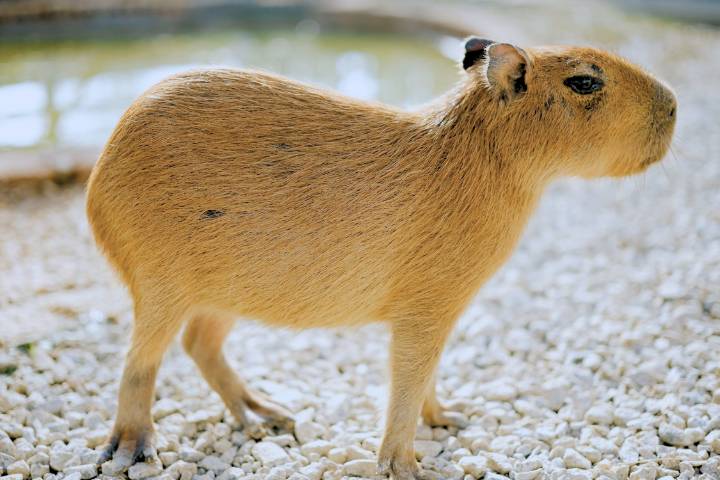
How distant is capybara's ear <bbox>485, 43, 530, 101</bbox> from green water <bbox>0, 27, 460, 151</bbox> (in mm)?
5664

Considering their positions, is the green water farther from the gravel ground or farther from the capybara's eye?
the capybara's eye

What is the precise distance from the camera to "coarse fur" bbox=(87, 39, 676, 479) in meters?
3.01

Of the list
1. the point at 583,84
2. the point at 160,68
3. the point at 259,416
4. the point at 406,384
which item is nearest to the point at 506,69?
the point at 583,84

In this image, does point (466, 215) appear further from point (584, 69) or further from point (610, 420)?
point (610, 420)

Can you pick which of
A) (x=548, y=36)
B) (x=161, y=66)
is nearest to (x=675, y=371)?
(x=548, y=36)

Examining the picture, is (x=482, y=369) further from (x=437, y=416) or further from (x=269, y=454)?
(x=269, y=454)

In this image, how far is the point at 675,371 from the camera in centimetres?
387

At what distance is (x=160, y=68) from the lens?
417 inches

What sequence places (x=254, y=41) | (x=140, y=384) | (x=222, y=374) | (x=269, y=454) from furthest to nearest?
1. (x=254, y=41)
2. (x=222, y=374)
3. (x=269, y=454)
4. (x=140, y=384)

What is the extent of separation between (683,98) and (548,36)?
2.90 meters

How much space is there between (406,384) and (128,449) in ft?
3.98

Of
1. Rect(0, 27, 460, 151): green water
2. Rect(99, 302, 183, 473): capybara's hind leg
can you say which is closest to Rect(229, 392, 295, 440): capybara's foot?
Rect(99, 302, 183, 473): capybara's hind leg

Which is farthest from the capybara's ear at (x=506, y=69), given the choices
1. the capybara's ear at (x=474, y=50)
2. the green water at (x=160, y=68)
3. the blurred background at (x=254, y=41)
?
the blurred background at (x=254, y=41)

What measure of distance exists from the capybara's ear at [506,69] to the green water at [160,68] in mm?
5664
